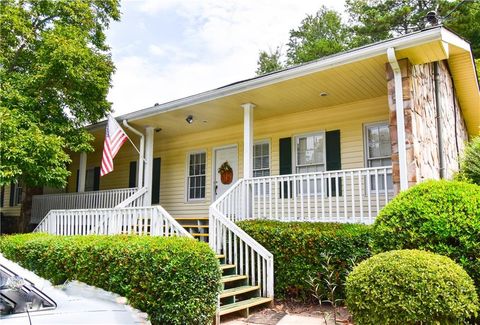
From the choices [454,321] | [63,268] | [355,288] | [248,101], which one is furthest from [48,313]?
[248,101]

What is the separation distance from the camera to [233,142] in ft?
35.8

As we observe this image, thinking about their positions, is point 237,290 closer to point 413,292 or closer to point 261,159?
point 413,292

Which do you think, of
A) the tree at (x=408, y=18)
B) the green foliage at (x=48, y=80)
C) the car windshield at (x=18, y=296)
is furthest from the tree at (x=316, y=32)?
the car windshield at (x=18, y=296)

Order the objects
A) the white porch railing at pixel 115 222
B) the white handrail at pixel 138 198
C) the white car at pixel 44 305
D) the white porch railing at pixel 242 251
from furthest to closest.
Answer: the white handrail at pixel 138 198
the white porch railing at pixel 115 222
the white porch railing at pixel 242 251
the white car at pixel 44 305

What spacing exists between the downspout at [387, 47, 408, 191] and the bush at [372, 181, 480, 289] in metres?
1.48

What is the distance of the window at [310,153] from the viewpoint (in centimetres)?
912

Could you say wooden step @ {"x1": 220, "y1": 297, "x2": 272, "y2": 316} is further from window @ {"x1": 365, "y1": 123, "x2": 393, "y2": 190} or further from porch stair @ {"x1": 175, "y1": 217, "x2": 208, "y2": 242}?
window @ {"x1": 365, "y1": 123, "x2": 393, "y2": 190}

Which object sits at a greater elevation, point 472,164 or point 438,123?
point 438,123

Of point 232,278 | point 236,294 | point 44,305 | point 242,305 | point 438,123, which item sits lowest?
point 242,305

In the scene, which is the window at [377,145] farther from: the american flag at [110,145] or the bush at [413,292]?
the american flag at [110,145]

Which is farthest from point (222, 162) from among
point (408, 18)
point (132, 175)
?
point (408, 18)

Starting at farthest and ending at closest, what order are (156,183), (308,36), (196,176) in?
1. (308,36)
2. (156,183)
3. (196,176)

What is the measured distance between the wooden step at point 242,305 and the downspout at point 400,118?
2.89 meters

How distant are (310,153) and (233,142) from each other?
2563 mm
